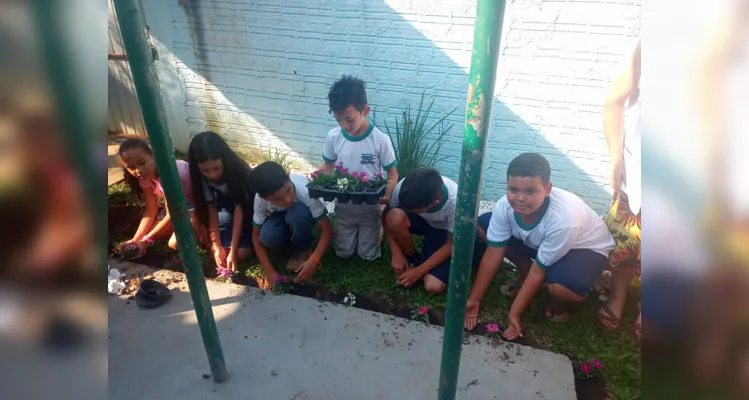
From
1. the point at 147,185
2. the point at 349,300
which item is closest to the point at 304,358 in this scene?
the point at 349,300

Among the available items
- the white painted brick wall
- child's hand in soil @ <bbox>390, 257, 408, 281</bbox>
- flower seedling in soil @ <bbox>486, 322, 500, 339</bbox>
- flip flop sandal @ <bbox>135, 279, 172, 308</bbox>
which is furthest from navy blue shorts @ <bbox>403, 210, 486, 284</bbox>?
flip flop sandal @ <bbox>135, 279, 172, 308</bbox>

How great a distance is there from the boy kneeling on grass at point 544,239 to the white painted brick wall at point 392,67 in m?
1.39

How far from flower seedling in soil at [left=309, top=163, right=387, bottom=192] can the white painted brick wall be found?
1.42 meters

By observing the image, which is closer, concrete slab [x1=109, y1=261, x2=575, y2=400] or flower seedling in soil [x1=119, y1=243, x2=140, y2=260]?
concrete slab [x1=109, y1=261, x2=575, y2=400]

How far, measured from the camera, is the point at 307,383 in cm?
227

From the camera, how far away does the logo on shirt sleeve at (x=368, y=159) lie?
3.14 m

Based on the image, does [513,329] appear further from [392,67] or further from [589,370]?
[392,67]

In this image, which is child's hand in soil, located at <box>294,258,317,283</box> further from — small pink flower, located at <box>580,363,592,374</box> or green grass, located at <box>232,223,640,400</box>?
small pink flower, located at <box>580,363,592,374</box>

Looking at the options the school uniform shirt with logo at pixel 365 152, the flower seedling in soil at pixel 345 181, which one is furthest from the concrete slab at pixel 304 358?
the school uniform shirt with logo at pixel 365 152

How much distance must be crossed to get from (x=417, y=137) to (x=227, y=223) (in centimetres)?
171

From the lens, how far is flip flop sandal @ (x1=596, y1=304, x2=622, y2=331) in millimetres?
2623

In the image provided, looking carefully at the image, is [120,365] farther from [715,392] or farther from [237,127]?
[237,127]

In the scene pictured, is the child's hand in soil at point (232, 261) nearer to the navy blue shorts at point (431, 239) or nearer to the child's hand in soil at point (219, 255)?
the child's hand in soil at point (219, 255)

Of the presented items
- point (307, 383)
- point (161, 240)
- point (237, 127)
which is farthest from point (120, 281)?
point (237, 127)
